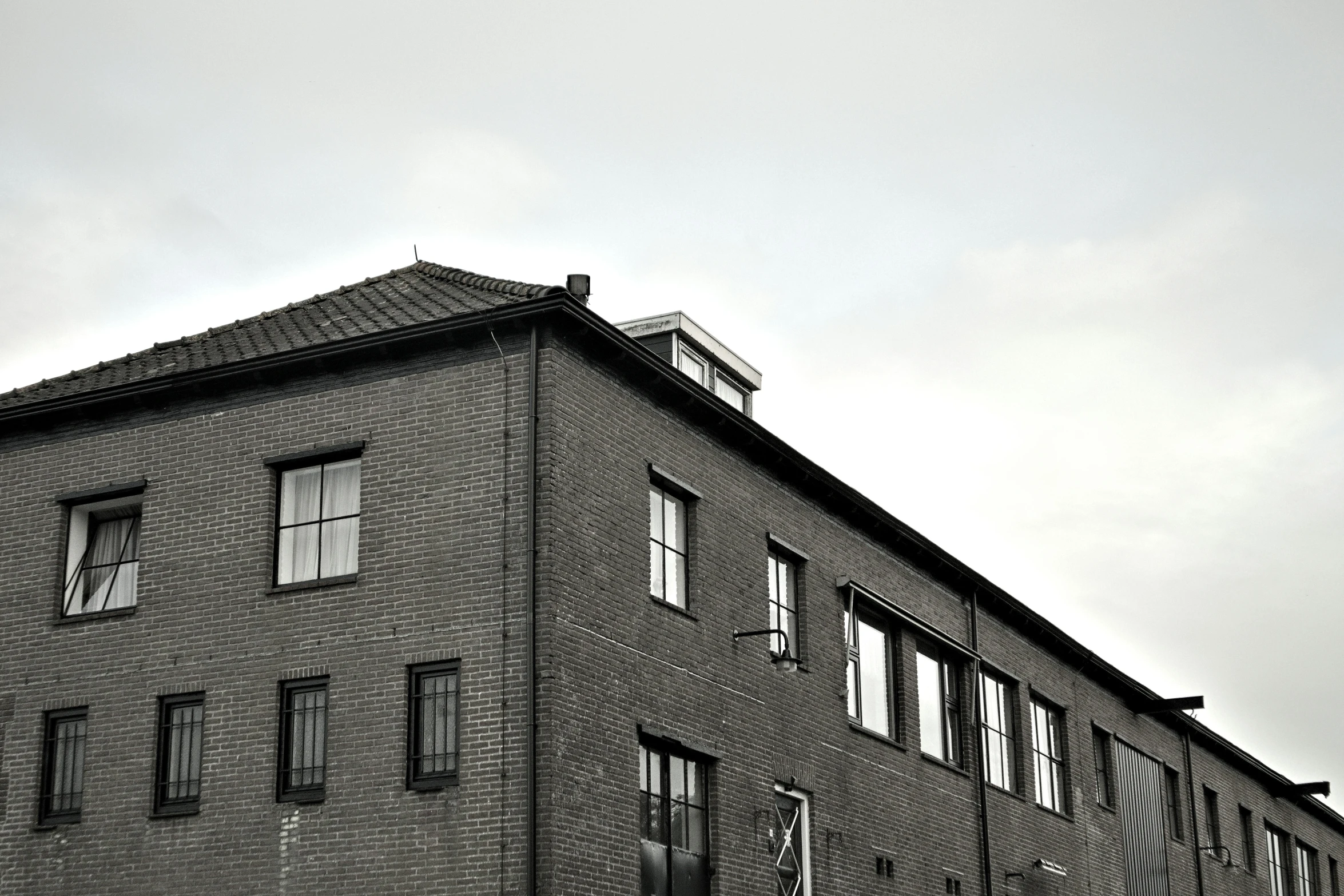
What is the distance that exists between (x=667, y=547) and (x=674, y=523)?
438mm

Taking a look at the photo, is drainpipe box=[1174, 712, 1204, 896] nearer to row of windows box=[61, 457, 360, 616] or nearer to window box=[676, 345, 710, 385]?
window box=[676, 345, 710, 385]

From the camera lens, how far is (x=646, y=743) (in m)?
22.0

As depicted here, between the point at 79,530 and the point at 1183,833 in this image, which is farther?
the point at 1183,833

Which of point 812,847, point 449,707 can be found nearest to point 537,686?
point 449,707

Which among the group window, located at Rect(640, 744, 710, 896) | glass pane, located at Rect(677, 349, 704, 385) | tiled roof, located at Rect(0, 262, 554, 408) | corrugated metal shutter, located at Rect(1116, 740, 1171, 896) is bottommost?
window, located at Rect(640, 744, 710, 896)

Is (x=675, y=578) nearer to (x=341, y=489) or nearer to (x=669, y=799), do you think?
(x=669, y=799)

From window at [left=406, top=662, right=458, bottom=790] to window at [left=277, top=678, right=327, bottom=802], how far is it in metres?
1.18

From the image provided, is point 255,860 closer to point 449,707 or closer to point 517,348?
point 449,707

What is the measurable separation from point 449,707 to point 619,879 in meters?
2.84

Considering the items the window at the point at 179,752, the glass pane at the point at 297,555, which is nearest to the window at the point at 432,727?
the glass pane at the point at 297,555

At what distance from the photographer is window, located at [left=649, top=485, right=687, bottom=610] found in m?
23.0

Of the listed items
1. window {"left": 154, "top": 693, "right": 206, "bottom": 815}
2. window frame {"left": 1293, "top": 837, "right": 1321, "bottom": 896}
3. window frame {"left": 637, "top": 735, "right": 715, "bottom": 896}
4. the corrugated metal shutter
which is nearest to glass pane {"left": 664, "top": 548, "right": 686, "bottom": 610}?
window frame {"left": 637, "top": 735, "right": 715, "bottom": 896}

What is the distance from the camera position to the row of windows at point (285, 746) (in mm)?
20156

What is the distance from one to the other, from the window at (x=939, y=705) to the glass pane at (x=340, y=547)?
12.3m
